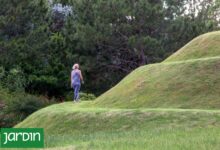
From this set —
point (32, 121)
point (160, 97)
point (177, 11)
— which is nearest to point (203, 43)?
point (160, 97)

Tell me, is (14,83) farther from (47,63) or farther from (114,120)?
(114,120)

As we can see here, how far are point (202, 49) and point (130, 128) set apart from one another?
30.4ft

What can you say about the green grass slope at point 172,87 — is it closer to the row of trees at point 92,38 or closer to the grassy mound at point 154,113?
the grassy mound at point 154,113

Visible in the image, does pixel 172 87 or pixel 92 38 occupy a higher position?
pixel 92 38

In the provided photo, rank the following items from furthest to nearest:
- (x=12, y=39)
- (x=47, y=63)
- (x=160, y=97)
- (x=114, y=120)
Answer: (x=47, y=63), (x=12, y=39), (x=160, y=97), (x=114, y=120)

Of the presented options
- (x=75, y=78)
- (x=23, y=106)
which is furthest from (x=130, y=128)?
(x=23, y=106)

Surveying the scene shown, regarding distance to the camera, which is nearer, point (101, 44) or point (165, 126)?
point (165, 126)

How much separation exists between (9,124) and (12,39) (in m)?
7.38

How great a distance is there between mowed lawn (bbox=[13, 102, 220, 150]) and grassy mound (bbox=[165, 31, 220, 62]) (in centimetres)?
708

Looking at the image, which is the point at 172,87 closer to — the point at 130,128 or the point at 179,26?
the point at 130,128

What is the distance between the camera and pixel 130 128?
16016 millimetres

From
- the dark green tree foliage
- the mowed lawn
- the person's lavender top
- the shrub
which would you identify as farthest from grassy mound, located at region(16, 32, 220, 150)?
the dark green tree foliage

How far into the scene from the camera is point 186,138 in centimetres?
1158

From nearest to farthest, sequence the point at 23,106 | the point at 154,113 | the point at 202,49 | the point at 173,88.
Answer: the point at 154,113 < the point at 173,88 < the point at 202,49 < the point at 23,106
